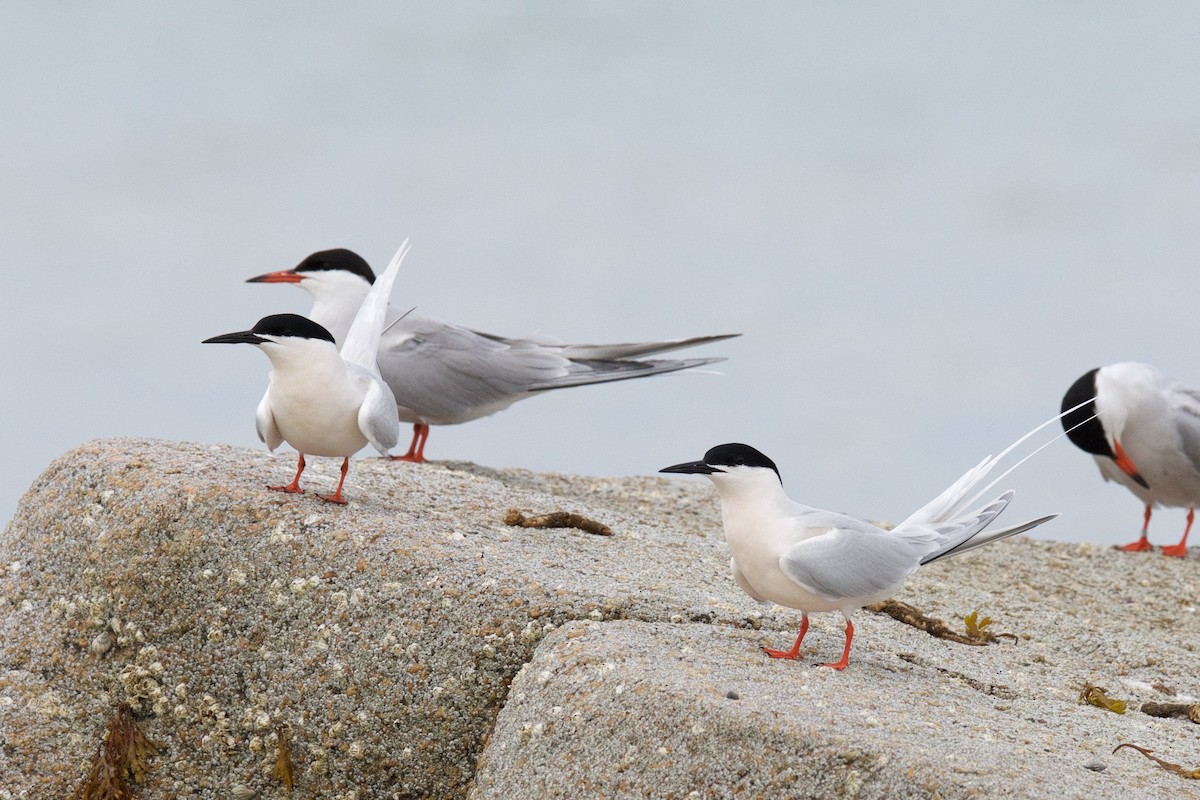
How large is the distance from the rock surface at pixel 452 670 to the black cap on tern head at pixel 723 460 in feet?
1.74

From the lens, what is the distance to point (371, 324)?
4996 mm

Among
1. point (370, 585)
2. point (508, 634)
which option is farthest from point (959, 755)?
point (370, 585)

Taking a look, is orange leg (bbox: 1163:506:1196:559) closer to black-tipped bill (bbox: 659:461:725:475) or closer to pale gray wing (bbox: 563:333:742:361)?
pale gray wing (bbox: 563:333:742:361)

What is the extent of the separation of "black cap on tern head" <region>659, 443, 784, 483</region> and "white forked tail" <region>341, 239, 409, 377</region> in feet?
5.42

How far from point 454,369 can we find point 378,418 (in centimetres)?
283

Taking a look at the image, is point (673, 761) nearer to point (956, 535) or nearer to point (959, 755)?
point (959, 755)

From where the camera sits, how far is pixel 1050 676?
459 cm

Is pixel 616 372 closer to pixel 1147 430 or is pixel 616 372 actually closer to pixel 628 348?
pixel 628 348

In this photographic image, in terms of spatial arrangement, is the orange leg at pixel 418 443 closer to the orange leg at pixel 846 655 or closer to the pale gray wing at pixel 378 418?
the pale gray wing at pixel 378 418

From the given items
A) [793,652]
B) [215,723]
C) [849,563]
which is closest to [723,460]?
[849,563]

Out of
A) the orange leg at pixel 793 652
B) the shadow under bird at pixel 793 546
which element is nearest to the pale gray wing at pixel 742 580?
the shadow under bird at pixel 793 546

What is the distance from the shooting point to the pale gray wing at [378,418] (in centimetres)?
425

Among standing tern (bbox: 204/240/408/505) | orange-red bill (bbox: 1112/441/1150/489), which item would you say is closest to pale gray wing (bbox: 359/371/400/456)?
standing tern (bbox: 204/240/408/505)

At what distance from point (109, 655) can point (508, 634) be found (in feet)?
4.44
